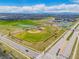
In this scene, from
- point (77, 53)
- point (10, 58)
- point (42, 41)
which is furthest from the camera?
point (42, 41)

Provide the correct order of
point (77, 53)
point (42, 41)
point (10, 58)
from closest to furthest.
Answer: point (10, 58) < point (77, 53) < point (42, 41)

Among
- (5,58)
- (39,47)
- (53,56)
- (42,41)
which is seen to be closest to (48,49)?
(39,47)

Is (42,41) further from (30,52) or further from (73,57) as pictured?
(73,57)

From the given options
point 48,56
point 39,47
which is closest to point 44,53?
point 48,56

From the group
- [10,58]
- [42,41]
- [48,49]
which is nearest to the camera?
[10,58]

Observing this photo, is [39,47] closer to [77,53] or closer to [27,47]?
[27,47]

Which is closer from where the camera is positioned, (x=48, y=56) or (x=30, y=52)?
(x=48, y=56)

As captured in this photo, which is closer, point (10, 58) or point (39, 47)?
point (10, 58)

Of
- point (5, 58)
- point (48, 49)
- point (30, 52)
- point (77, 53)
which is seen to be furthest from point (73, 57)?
point (5, 58)
